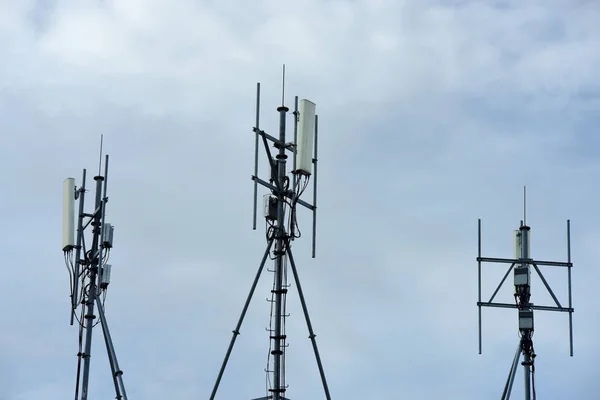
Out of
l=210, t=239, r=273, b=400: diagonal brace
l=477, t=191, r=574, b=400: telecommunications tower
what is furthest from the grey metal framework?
l=210, t=239, r=273, b=400: diagonal brace

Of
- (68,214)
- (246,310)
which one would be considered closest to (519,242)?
(246,310)

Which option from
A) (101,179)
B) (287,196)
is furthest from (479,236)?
(101,179)

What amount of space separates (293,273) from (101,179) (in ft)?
30.4

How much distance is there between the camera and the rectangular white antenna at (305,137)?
4303 centimetres

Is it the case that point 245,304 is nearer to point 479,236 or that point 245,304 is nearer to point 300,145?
point 300,145

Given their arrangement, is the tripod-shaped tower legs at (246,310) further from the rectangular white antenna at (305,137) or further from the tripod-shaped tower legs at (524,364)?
the tripod-shaped tower legs at (524,364)

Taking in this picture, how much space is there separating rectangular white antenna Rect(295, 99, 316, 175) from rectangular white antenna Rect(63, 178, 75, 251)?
30.8ft

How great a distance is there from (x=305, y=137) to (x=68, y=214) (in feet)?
32.4

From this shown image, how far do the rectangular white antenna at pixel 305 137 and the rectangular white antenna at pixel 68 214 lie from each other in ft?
30.8

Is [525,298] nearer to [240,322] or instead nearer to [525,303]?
[525,303]

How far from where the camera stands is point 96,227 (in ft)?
157

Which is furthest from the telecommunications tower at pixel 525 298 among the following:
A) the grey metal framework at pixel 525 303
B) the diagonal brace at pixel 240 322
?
the diagonal brace at pixel 240 322

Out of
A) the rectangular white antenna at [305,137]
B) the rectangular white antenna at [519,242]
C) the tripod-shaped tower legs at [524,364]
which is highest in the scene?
the rectangular white antenna at [305,137]

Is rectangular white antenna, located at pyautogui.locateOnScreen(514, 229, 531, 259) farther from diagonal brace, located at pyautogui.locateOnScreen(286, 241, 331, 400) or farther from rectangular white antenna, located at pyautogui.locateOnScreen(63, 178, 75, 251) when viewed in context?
rectangular white antenna, located at pyautogui.locateOnScreen(63, 178, 75, 251)
